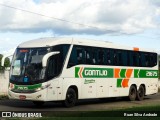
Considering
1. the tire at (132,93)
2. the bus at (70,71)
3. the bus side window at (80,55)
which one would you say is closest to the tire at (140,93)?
the tire at (132,93)

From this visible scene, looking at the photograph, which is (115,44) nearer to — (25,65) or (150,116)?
(25,65)

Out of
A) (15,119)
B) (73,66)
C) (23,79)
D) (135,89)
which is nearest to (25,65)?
(23,79)

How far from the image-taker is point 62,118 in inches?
595

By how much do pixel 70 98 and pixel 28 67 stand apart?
2.70m

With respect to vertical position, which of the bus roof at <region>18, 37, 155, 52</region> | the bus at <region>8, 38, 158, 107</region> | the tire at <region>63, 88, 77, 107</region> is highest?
the bus roof at <region>18, 37, 155, 52</region>

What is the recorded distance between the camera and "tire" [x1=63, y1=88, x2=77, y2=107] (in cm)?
2108

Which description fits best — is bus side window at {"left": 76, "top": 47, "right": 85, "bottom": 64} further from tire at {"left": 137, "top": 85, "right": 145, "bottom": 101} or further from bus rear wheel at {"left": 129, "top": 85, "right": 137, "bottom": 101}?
tire at {"left": 137, "top": 85, "right": 145, "bottom": 101}

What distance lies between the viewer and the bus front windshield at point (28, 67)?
20.0m

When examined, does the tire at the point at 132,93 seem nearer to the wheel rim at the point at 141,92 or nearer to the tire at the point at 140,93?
the tire at the point at 140,93

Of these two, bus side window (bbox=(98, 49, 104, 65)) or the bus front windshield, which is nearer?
the bus front windshield

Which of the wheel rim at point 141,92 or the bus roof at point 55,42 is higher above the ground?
the bus roof at point 55,42

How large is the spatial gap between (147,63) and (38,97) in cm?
1078

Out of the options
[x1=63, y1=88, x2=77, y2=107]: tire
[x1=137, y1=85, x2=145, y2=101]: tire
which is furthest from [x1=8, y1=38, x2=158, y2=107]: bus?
[x1=137, y1=85, x2=145, y2=101]: tire

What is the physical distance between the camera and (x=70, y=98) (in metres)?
21.3
